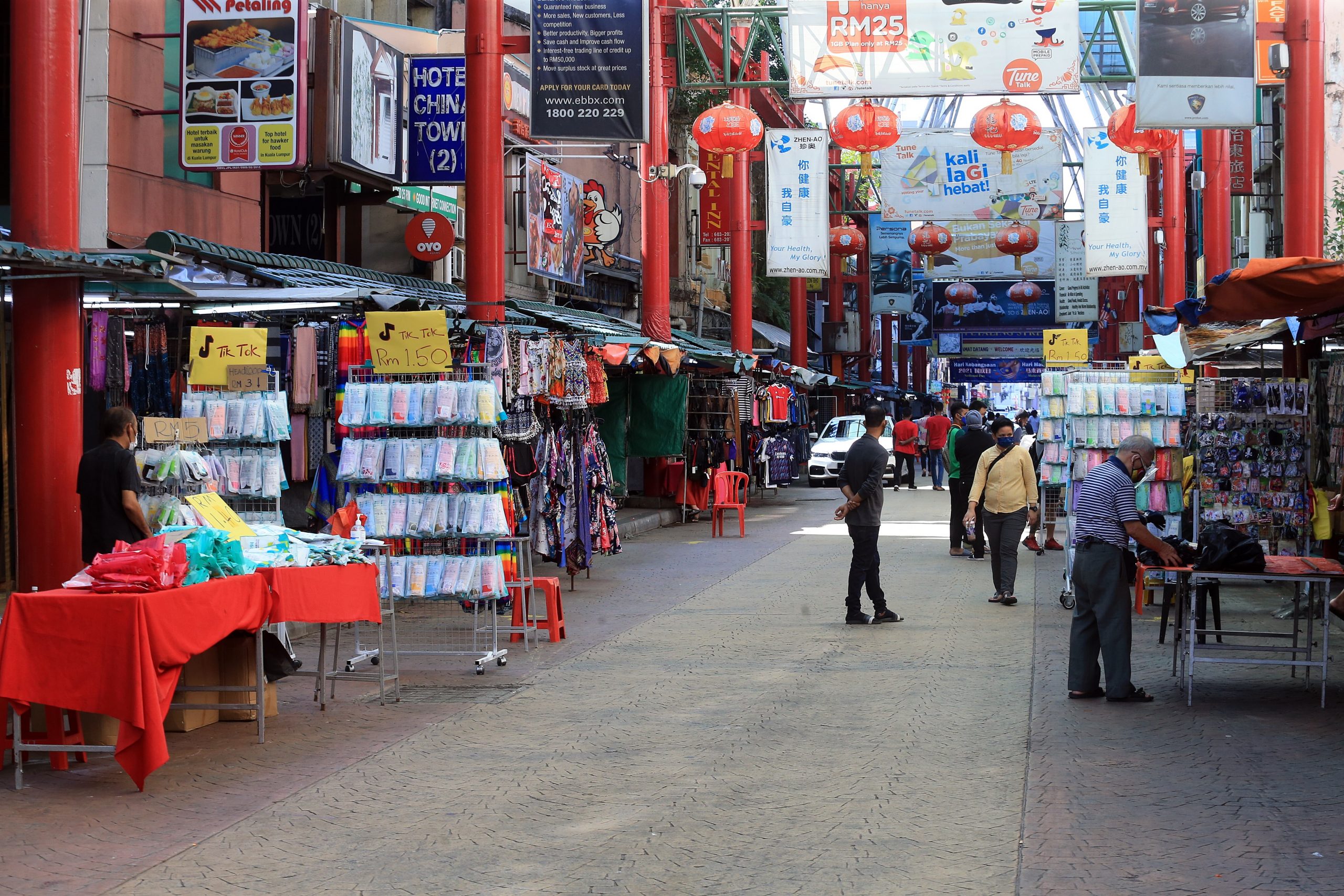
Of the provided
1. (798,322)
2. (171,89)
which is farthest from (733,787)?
(798,322)

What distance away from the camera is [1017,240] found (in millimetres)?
34812

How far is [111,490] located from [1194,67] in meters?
12.7

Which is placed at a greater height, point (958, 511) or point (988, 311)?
point (988, 311)

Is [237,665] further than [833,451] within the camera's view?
No

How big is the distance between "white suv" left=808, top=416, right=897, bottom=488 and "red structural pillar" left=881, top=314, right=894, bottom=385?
86.2ft

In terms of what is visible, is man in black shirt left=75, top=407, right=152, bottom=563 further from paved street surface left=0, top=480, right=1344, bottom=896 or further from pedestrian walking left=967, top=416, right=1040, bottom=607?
pedestrian walking left=967, top=416, right=1040, bottom=607

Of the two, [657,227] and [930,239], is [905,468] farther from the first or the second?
[657,227]

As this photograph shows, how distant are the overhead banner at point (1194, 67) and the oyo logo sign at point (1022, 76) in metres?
2.85

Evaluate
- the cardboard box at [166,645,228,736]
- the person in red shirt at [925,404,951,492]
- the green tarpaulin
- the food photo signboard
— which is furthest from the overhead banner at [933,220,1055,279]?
the cardboard box at [166,645,228,736]

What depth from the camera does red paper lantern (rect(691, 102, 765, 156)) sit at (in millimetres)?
22531

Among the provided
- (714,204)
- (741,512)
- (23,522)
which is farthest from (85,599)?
(714,204)

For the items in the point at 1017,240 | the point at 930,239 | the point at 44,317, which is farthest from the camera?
the point at 930,239

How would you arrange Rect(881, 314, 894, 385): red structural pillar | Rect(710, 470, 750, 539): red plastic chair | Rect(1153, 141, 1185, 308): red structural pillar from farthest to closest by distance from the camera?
Rect(881, 314, 894, 385): red structural pillar → Rect(1153, 141, 1185, 308): red structural pillar → Rect(710, 470, 750, 539): red plastic chair

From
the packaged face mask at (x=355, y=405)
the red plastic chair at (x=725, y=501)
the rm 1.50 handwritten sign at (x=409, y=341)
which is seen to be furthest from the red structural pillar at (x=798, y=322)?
the packaged face mask at (x=355, y=405)
